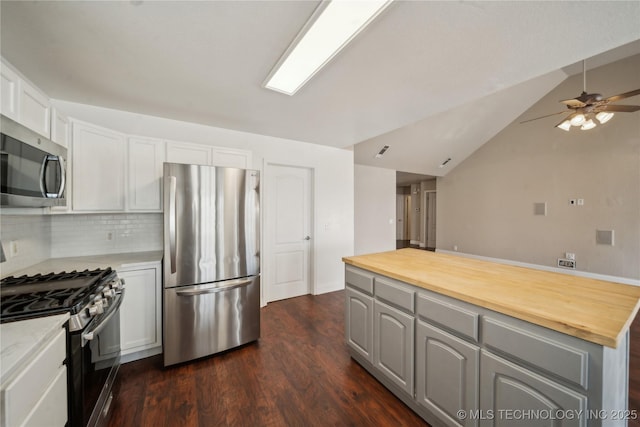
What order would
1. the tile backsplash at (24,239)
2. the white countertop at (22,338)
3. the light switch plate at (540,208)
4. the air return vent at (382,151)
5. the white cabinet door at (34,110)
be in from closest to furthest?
the white countertop at (22,338)
the white cabinet door at (34,110)
the tile backsplash at (24,239)
the air return vent at (382,151)
the light switch plate at (540,208)

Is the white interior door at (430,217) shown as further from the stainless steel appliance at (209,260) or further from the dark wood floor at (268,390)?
the stainless steel appliance at (209,260)

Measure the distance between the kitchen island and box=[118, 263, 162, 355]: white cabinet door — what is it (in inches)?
74.6

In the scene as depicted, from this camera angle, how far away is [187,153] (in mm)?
2689

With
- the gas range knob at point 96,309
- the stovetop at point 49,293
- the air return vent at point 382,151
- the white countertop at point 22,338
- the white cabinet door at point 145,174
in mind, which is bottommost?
the gas range knob at point 96,309

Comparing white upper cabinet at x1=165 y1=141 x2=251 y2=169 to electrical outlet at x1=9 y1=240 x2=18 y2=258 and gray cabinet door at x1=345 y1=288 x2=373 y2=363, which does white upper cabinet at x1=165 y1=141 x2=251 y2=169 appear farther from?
gray cabinet door at x1=345 y1=288 x2=373 y2=363

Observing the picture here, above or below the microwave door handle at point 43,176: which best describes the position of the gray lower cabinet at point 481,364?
below

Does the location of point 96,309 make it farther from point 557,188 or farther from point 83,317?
point 557,188

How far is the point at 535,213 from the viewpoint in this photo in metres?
5.60

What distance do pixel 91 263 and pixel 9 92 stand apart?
133cm

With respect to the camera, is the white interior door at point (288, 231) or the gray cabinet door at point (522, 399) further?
the white interior door at point (288, 231)

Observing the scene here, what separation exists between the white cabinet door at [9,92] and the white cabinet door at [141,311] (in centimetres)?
128

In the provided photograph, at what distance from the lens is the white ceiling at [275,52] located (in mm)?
1351

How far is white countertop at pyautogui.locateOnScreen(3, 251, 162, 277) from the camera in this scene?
1.92m

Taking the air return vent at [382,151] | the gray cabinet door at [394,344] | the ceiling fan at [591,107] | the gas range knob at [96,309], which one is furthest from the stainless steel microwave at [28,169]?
the air return vent at [382,151]
